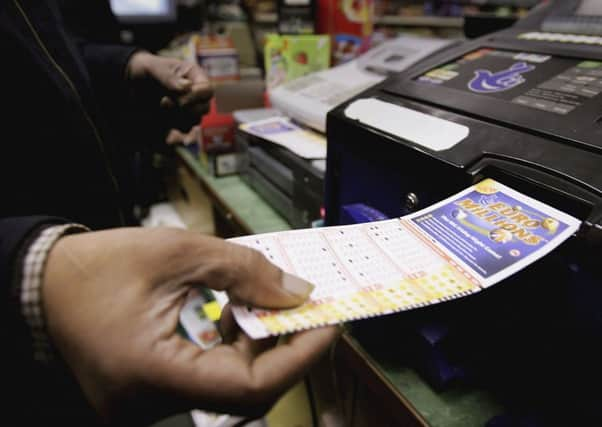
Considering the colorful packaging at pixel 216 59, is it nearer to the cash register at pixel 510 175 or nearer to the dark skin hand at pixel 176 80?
the dark skin hand at pixel 176 80

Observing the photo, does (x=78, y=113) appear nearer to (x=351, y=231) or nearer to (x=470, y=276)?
(x=351, y=231)

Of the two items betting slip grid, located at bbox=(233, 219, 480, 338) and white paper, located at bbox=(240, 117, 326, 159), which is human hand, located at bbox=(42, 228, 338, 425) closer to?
betting slip grid, located at bbox=(233, 219, 480, 338)

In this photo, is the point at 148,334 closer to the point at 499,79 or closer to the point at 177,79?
the point at 499,79

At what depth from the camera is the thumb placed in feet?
1.17

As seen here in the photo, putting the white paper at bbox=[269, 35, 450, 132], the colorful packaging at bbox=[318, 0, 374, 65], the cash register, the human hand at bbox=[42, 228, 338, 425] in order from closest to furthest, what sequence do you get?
1. the human hand at bbox=[42, 228, 338, 425]
2. the cash register
3. the white paper at bbox=[269, 35, 450, 132]
4. the colorful packaging at bbox=[318, 0, 374, 65]

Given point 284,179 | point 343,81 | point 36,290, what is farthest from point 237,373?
point 343,81

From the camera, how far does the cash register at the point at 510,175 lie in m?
0.46

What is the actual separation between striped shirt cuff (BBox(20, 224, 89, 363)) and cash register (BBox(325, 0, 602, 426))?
18.0 inches

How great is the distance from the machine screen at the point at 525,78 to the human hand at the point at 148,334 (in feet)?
1.74

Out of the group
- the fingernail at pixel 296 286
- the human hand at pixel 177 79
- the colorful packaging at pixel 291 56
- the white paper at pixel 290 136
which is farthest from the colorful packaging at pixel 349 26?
the fingernail at pixel 296 286

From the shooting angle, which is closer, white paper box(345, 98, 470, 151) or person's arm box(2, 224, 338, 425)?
person's arm box(2, 224, 338, 425)

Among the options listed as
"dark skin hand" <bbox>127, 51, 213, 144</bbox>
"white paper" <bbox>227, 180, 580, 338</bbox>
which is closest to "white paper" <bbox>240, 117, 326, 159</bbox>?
"dark skin hand" <bbox>127, 51, 213, 144</bbox>

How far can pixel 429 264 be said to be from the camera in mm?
446

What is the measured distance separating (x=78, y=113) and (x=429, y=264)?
609 mm
